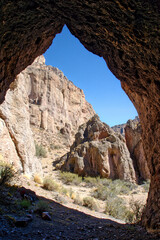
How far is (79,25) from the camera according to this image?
4.15m

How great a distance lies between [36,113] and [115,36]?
37830 millimetres

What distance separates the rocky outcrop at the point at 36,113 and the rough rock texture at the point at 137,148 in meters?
13.3

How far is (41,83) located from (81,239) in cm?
4694

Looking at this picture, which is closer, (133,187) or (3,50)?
(3,50)

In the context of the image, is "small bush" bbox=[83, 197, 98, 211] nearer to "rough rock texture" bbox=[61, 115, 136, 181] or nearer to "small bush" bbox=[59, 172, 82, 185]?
"small bush" bbox=[59, 172, 82, 185]

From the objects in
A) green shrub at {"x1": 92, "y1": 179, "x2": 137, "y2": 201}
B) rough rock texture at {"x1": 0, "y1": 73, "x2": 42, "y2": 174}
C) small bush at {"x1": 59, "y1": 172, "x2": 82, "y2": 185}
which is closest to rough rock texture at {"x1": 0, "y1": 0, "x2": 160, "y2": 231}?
rough rock texture at {"x1": 0, "y1": 73, "x2": 42, "y2": 174}

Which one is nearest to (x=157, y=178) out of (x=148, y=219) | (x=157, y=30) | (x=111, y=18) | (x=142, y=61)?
(x=148, y=219)

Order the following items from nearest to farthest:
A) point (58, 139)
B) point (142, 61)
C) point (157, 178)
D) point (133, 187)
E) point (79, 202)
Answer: point (142, 61) → point (157, 178) → point (79, 202) → point (133, 187) → point (58, 139)

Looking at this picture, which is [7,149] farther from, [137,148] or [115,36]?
[137,148]

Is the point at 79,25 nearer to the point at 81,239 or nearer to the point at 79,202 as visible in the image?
the point at 81,239

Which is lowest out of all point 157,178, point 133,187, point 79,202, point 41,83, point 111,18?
point 79,202

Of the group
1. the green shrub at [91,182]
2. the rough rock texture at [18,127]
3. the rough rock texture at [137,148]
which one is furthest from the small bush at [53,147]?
the rough rock texture at [18,127]

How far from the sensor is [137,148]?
20281 millimetres

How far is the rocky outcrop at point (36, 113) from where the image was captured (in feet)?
31.1
